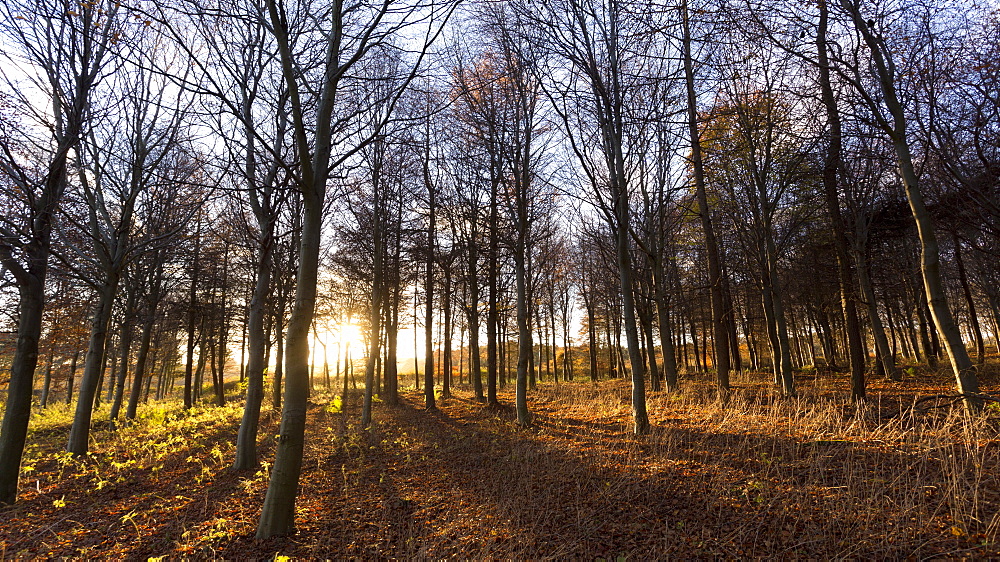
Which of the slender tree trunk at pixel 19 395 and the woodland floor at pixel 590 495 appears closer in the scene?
the woodland floor at pixel 590 495

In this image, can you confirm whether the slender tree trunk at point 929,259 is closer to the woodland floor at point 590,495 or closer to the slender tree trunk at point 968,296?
the woodland floor at point 590,495

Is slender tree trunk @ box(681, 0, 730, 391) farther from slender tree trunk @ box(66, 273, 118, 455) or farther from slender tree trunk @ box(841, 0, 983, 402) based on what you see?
slender tree trunk @ box(66, 273, 118, 455)

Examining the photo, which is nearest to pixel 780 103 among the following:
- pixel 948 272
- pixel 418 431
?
pixel 418 431

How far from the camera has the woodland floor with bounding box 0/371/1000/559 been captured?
11.2 feet

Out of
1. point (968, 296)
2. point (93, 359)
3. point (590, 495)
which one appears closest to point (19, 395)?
point (93, 359)

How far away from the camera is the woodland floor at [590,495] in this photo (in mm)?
3402

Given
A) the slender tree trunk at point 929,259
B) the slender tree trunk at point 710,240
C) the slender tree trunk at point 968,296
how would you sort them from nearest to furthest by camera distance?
the slender tree trunk at point 929,259 < the slender tree trunk at point 710,240 < the slender tree trunk at point 968,296

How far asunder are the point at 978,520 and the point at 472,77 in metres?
11.1

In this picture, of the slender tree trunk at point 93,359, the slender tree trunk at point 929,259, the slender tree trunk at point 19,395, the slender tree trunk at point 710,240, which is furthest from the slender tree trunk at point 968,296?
the slender tree trunk at point 93,359

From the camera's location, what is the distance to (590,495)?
15.4 ft

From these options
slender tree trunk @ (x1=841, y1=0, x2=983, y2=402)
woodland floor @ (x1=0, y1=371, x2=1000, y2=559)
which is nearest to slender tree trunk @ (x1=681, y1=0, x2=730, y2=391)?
woodland floor @ (x1=0, y1=371, x2=1000, y2=559)

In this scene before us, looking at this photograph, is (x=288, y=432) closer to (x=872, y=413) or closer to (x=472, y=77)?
(x=872, y=413)

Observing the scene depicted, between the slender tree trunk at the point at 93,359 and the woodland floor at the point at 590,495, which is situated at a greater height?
the slender tree trunk at the point at 93,359

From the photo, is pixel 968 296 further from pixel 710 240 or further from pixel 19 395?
pixel 19 395
